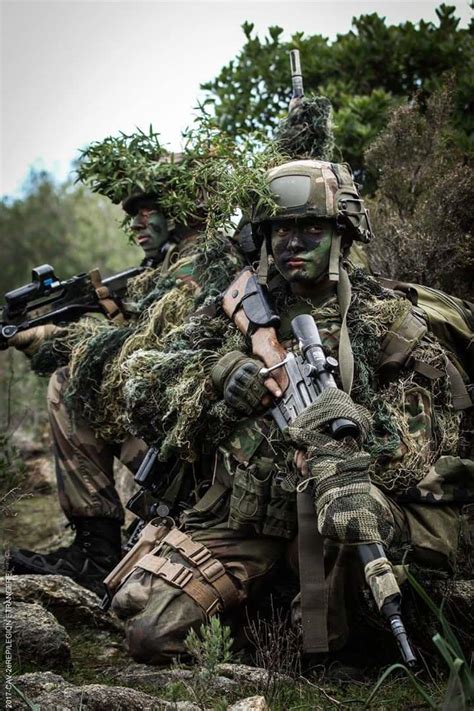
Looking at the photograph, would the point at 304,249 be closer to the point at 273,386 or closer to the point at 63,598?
the point at 273,386

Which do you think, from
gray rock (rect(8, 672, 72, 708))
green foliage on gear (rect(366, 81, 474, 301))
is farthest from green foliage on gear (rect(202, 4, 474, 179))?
gray rock (rect(8, 672, 72, 708))

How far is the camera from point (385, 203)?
7551mm

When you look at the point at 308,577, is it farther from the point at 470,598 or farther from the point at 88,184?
the point at 88,184

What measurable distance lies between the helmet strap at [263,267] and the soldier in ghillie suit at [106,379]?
80cm

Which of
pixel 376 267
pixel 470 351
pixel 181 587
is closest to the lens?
pixel 181 587

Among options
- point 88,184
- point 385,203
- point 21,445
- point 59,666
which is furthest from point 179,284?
point 21,445

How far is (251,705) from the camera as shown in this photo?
12.7ft

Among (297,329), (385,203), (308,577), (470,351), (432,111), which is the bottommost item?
(308,577)

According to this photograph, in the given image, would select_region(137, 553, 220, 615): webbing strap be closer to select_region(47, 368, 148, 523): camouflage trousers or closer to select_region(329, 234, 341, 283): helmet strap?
select_region(47, 368, 148, 523): camouflage trousers

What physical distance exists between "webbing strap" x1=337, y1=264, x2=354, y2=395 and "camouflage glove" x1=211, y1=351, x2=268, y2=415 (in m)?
0.42

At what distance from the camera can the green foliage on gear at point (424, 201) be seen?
6895mm

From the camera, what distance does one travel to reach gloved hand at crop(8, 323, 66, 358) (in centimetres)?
708

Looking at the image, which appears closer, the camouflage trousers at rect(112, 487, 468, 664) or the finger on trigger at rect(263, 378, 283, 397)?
the camouflage trousers at rect(112, 487, 468, 664)

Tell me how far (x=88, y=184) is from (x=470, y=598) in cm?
360
